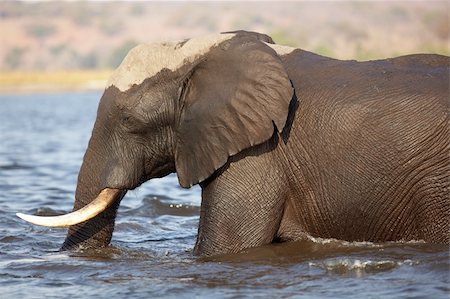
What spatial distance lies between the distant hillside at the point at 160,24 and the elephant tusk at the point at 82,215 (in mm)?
99507

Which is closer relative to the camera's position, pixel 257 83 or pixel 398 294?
pixel 398 294

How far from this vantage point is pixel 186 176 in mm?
7402

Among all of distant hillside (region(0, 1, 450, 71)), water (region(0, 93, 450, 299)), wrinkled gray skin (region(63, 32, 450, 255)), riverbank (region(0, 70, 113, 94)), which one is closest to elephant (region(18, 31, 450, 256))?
wrinkled gray skin (region(63, 32, 450, 255))

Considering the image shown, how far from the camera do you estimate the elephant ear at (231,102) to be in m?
7.11

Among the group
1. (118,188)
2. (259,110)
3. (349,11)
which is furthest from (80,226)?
(349,11)

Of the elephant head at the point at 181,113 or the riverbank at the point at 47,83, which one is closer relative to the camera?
the elephant head at the point at 181,113

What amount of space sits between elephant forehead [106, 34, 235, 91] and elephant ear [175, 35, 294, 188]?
99 mm

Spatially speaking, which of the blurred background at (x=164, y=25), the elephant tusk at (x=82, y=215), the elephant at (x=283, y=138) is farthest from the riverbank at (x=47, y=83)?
the elephant at (x=283, y=138)

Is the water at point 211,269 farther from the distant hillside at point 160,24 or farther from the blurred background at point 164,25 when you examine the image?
the distant hillside at point 160,24

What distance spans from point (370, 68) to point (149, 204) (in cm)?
479

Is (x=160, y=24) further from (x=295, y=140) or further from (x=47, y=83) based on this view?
(x=295, y=140)

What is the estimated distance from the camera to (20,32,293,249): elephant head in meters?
7.16

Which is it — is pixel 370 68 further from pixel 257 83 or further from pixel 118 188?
pixel 118 188

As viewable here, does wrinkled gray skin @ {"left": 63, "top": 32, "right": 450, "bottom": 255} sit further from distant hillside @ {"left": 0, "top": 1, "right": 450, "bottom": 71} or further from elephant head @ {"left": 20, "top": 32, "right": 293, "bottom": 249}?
distant hillside @ {"left": 0, "top": 1, "right": 450, "bottom": 71}
